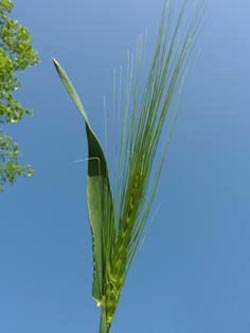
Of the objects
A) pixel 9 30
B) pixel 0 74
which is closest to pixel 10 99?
pixel 0 74

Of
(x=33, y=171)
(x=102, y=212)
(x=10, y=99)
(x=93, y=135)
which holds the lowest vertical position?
(x=33, y=171)

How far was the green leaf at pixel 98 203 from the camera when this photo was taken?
1074mm

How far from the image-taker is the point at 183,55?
3.43ft

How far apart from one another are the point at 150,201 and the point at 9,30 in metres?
4.52

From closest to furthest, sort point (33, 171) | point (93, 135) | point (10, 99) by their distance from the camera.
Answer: point (93, 135) < point (10, 99) < point (33, 171)

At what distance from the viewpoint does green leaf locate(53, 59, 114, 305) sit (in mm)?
1074

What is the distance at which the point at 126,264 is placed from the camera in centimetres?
104

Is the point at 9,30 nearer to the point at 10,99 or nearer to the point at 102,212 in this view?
the point at 10,99

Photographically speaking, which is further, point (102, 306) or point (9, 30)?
point (9, 30)

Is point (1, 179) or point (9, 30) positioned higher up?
point (9, 30)

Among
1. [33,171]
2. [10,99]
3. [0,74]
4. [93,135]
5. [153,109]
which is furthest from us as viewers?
[33,171]

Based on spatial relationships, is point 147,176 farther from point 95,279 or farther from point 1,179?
point 1,179

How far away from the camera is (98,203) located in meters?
1.09

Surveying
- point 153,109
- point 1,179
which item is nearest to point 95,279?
point 153,109
